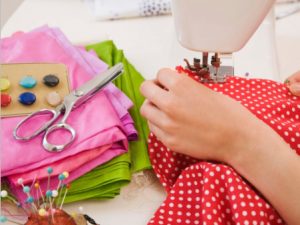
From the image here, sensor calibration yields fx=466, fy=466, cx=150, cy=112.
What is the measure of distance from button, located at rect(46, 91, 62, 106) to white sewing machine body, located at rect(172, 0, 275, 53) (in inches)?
8.6

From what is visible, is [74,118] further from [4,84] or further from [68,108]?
[4,84]

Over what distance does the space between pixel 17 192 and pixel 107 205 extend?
0.13 metres

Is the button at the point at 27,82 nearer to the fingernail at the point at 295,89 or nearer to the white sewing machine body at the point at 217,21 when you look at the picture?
the white sewing machine body at the point at 217,21

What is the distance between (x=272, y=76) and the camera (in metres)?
0.92

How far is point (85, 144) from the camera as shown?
69cm

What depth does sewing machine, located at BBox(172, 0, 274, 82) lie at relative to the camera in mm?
646

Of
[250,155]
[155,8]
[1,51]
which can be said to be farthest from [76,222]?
[155,8]

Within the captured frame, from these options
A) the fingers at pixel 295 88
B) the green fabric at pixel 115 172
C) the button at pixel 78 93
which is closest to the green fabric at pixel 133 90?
the green fabric at pixel 115 172

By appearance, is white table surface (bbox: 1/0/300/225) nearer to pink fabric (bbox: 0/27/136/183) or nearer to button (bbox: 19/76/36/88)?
pink fabric (bbox: 0/27/136/183)

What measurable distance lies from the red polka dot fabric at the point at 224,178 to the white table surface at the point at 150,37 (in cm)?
22

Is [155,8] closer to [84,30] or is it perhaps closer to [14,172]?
[84,30]

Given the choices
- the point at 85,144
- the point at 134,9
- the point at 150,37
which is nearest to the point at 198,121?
the point at 85,144

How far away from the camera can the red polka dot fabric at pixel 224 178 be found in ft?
1.88

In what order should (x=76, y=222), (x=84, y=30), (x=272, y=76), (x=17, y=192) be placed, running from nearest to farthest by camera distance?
(x=76, y=222) → (x=17, y=192) → (x=272, y=76) → (x=84, y=30)
